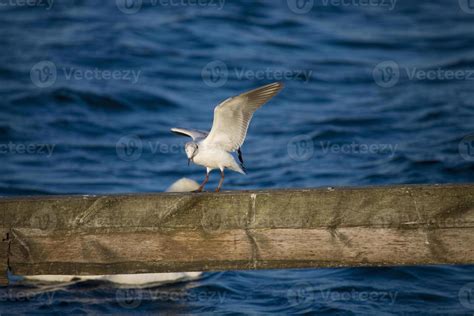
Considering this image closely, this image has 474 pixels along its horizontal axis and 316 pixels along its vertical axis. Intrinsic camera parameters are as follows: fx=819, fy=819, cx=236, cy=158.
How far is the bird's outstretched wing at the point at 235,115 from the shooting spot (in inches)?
265

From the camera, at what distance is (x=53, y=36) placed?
20.4 metres

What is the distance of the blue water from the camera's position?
28.0 feet

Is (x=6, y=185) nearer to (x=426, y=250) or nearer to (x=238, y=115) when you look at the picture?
(x=238, y=115)

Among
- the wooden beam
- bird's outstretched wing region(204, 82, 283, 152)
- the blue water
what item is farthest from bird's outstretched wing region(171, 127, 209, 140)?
the wooden beam

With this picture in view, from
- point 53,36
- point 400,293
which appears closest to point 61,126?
point 53,36

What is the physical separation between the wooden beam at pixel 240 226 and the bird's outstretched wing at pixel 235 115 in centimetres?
215

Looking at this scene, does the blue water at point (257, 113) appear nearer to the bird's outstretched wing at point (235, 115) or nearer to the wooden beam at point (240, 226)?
the bird's outstretched wing at point (235, 115)

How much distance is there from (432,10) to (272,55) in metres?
5.93

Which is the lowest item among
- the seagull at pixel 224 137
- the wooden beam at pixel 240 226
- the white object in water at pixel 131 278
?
the white object in water at pixel 131 278

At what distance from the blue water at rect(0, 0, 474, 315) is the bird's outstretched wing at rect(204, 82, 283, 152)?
1.72 m

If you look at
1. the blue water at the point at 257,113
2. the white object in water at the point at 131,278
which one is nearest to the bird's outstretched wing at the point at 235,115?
the blue water at the point at 257,113

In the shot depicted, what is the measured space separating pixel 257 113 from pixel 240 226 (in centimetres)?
1156

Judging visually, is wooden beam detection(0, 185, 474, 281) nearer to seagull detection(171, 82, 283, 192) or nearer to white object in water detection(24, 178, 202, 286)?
seagull detection(171, 82, 283, 192)

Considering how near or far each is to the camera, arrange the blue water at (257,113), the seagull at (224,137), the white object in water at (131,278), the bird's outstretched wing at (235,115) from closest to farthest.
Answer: the bird's outstretched wing at (235,115) < the seagull at (224,137) < the blue water at (257,113) < the white object in water at (131,278)
